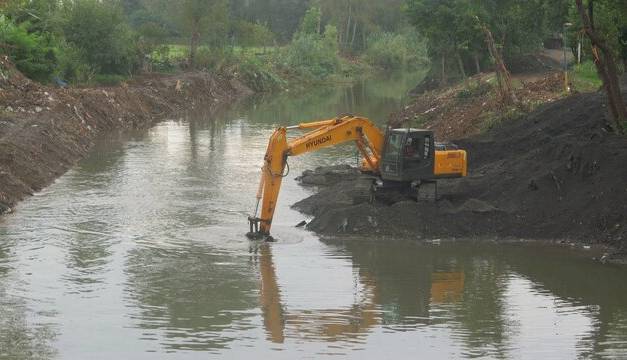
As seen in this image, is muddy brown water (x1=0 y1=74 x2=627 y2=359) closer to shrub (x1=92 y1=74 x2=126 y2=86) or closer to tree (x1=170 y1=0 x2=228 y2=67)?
shrub (x1=92 y1=74 x2=126 y2=86)

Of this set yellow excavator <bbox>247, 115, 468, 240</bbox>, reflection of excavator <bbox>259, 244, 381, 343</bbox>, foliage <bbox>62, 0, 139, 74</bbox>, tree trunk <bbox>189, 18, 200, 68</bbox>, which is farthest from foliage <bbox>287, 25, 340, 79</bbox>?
reflection of excavator <bbox>259, 244, 381, 343</bbox>

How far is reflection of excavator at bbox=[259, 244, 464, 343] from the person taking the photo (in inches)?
688

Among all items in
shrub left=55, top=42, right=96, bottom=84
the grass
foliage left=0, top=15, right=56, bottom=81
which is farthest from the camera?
shrub left=55, top=42, right=96, bottom=84

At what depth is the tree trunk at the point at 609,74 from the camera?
87.0 ft

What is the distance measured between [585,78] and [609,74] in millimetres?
16920

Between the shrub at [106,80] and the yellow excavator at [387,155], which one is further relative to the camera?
the shrub at [106,80]

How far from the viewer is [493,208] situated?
84.4ft

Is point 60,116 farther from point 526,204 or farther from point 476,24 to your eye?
point 526,204

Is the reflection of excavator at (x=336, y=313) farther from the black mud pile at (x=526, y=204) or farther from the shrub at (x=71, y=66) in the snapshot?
the shrub at (x=71, y=66)

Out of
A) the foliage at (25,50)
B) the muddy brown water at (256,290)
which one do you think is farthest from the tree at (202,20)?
the muddy brown water at (256,290)

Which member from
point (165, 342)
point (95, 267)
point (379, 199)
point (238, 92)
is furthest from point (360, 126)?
point (238, 92)

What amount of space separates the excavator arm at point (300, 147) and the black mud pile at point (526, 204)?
4.90 feet

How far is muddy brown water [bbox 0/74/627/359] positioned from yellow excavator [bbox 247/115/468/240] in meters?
1.70

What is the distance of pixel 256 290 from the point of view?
20.5 meters
